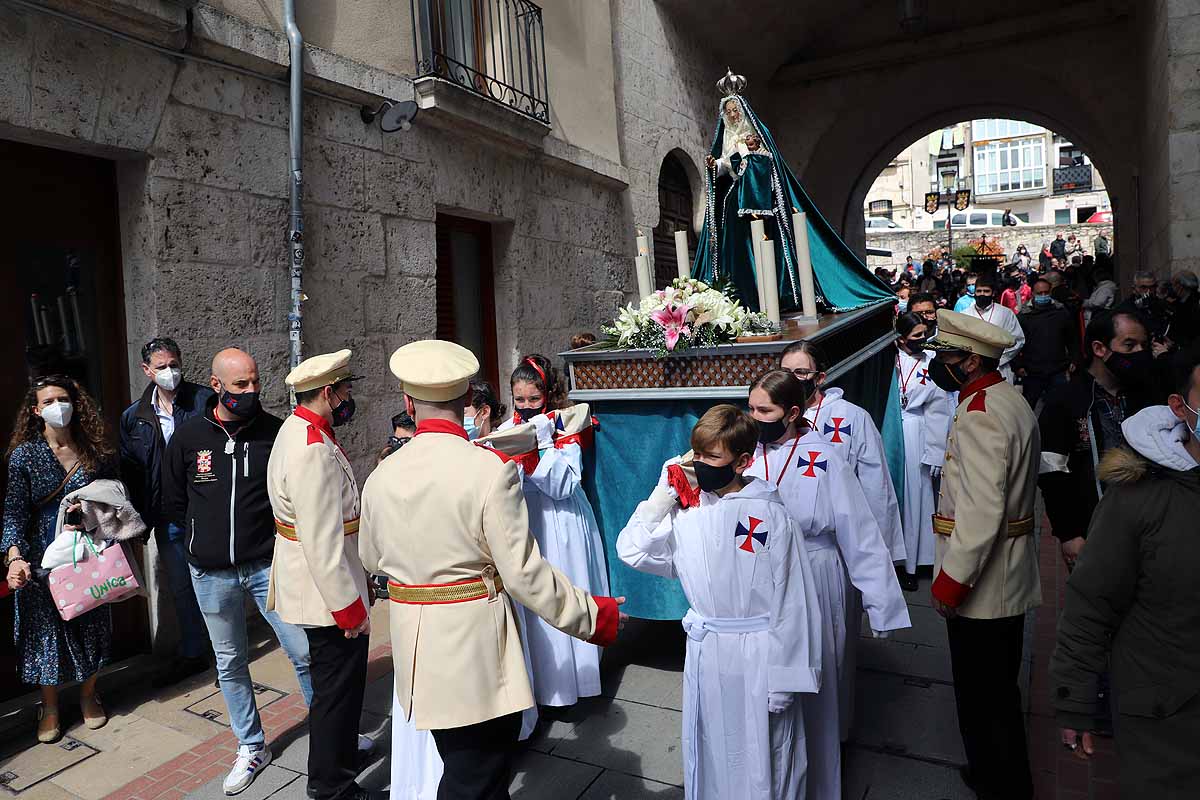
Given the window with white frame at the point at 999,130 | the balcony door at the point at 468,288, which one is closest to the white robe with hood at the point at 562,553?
the balcony door at the point at 468,288

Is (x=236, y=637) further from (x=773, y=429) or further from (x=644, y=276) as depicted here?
(x=644, y=276)

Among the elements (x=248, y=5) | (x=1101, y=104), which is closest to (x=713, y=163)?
(x=248, y=5)

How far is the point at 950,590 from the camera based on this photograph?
284 centimetres

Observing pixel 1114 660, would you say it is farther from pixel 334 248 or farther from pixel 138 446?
pixel 334 248

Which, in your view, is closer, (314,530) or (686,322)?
(314,530)

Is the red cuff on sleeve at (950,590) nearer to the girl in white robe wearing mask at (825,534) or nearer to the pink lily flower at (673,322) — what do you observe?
the girl in white robe wearing mask at (825,534)

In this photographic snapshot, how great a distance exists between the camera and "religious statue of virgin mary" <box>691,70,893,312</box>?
6.12 m

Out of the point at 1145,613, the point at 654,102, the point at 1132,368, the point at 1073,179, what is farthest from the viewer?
the point at 1073,179

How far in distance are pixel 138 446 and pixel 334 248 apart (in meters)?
1.86

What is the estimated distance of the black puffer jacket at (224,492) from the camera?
3.61 metres

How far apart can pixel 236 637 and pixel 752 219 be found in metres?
4.38

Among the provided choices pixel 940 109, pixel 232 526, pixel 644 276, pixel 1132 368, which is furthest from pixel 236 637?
pixel 940 109

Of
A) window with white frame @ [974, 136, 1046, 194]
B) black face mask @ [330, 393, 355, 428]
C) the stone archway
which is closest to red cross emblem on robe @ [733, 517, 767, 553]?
black face mask @ [330, 393, 355, 428]

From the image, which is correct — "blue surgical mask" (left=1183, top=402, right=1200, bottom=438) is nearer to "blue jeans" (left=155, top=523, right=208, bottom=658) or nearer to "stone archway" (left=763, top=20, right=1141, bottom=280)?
"blue jeans" (left=155, top=523, right=208, bottom=658)
